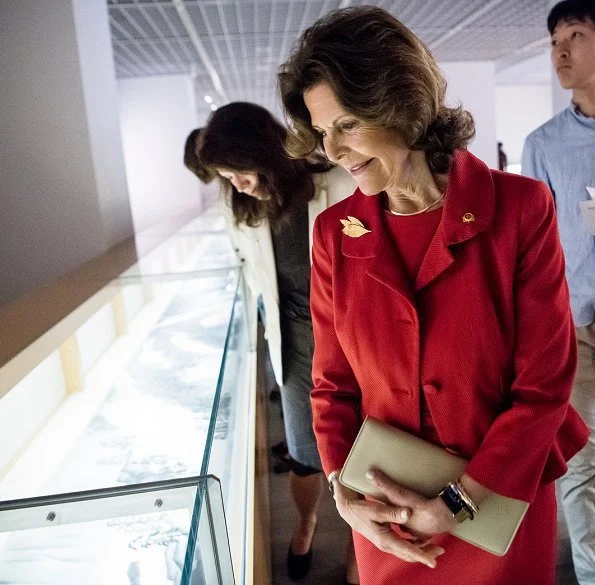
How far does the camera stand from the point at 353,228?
38.6 inches

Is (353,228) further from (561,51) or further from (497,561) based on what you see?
(561,51)

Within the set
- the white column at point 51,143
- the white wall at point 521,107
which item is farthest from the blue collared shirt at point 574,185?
the white wall at point 521,107

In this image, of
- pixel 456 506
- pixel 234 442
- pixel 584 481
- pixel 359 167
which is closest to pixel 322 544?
pixel 234 442

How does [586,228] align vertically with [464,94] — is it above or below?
below

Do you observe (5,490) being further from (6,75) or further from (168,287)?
(6,75)

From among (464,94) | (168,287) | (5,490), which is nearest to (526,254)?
(5,490)

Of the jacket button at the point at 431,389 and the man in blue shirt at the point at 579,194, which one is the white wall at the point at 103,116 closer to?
the man in blue shirt at the point at 579,194

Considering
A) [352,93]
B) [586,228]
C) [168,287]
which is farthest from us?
[168,287]

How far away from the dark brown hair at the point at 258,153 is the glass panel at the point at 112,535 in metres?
1.07

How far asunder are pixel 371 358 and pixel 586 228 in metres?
1.06

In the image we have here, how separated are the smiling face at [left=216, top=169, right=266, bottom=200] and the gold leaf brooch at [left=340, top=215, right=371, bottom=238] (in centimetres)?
76

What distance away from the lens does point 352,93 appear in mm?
852

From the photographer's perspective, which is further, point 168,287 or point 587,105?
point 168,287

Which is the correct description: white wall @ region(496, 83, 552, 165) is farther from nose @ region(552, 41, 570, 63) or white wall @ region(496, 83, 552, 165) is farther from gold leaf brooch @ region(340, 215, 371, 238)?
gold leaf brooch @ region(340, 215, 371, 238)
